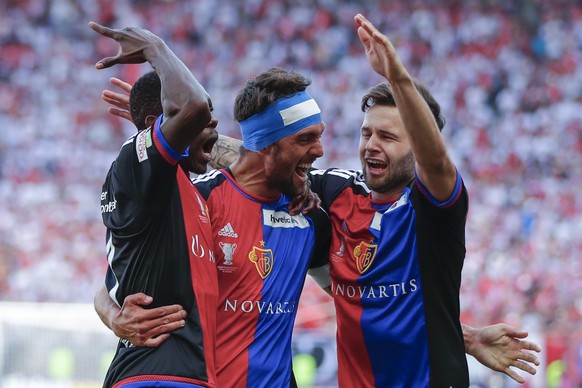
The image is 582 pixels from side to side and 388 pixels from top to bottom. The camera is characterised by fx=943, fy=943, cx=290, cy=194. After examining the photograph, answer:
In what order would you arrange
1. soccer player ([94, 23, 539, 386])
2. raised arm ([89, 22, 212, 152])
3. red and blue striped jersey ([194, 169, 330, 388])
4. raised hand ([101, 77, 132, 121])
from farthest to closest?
1. raised hand ([101, 77, 132, 121])
2. soccer player ([94, 23, 539, 386])
3. red and blue striped jersey ([194, 169, 330, 388])
4. raised arm ([89, 22, 212, 152])

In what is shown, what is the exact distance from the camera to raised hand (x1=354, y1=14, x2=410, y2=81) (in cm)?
432

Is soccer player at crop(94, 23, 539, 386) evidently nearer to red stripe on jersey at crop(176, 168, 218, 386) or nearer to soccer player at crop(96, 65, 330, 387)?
soccer player at crop(96, 65, 330, 387)

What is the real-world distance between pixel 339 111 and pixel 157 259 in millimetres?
18736

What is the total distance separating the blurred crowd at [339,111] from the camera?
17.1 meters

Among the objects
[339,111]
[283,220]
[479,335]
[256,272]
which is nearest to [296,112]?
[283,220]

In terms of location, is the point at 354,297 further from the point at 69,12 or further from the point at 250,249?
the point at 69,12

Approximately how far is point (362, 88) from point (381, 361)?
18775mm

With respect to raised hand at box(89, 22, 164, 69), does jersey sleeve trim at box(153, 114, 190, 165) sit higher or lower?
lower

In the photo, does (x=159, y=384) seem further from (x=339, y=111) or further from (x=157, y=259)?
(x=339, y=111)

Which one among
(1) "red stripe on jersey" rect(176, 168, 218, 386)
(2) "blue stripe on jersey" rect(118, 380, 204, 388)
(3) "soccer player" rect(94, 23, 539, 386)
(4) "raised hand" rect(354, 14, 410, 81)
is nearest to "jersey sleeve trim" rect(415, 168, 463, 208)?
(3) "soccer player" rect(94, 23, 539, 386)

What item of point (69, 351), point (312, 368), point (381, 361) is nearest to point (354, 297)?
point (381, 361)

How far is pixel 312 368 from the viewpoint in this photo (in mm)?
11891

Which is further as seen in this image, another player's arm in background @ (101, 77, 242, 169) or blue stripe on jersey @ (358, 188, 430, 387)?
another player's arm in background @ (101, 77, 242, 169)

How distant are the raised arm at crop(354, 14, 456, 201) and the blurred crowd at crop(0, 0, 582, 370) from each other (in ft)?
32.8
